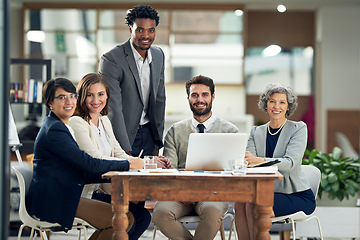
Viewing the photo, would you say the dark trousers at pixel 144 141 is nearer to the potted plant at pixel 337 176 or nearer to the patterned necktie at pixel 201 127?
the patterned necktie at pixel 201 127

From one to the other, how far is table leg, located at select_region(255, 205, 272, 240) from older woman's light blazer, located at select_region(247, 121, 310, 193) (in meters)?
0.64

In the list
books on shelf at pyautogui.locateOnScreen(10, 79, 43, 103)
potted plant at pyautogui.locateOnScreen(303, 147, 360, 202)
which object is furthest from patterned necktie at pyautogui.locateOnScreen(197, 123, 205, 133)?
books on shelf at pyautogui.locateOnScreen(10, 79, 43, 103)

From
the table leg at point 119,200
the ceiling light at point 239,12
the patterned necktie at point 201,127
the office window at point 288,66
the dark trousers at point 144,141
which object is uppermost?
the ceiling light at point 239,12

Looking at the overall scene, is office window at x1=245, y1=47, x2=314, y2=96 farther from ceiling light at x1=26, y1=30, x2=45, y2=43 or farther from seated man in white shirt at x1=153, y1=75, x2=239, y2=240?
seated man in white shirt at x1=153, y1=75, x2=239, y2=240

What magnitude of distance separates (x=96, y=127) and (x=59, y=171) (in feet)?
1.55

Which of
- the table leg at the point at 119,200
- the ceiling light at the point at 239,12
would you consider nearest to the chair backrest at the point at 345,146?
the ceiling light at the point at 239,12

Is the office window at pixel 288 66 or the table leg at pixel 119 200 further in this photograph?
the office window at pixel 288 66

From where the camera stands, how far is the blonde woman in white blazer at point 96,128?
3422 millimetres

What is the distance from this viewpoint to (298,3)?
9.17 m

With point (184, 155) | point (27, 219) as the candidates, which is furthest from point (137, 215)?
point (27, 219)

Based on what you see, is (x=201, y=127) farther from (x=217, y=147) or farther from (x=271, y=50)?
(x=271, y=50)

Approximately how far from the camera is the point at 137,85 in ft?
13.3

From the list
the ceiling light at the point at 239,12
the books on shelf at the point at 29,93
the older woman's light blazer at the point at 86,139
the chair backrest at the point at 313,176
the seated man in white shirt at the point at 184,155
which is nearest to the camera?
the older woman's light blazer at the point at 86,139

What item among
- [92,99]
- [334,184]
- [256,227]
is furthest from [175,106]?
[256,227]
